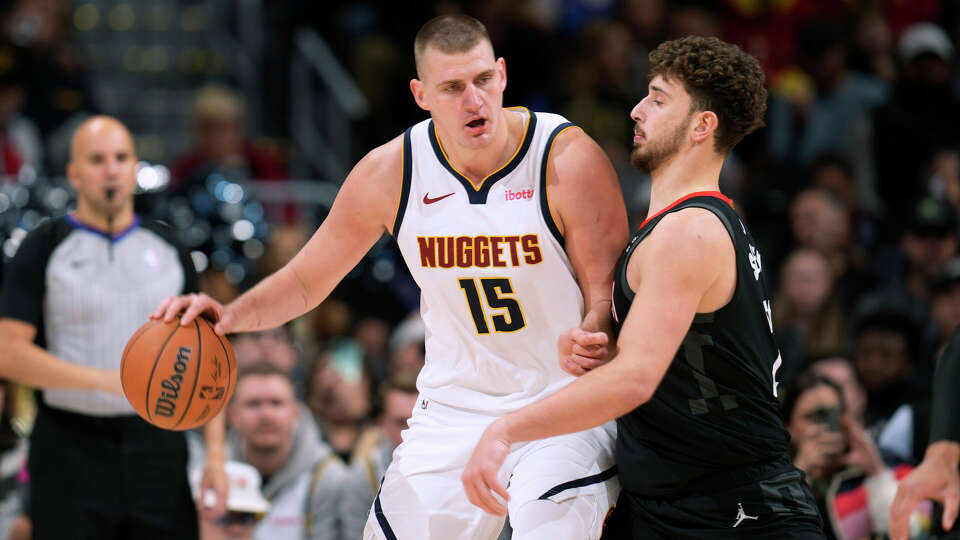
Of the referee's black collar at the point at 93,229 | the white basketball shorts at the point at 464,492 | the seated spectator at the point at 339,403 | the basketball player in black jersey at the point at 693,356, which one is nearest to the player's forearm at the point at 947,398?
the basketball player in black jersey at the point at 693,356

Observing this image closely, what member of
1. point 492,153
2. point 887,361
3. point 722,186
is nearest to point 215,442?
point 492,153

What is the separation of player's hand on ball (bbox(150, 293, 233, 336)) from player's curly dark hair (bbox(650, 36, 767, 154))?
75.6 inches

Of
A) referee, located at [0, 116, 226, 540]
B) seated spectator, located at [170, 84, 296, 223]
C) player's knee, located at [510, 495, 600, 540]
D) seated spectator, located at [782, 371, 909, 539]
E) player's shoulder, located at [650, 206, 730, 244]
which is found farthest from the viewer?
seated spectator, located at [170, 84, 296, 223]

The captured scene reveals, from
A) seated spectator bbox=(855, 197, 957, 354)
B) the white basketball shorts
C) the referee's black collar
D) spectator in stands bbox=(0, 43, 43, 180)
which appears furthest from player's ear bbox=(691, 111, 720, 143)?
spectator in stands bbox=(0, 43, 43, 180)

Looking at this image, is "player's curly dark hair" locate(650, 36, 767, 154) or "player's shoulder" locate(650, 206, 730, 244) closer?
"player's shoulder" locate(650, 206, 730, 244)

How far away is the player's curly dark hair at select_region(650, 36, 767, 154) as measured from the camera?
420 cm

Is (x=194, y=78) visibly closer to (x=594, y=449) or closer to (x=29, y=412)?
(x=29, y=412)

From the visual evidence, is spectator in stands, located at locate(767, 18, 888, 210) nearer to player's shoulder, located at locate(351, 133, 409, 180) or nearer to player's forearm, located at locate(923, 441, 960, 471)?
player's forearm, located at locate(923, 441, 960, 471)

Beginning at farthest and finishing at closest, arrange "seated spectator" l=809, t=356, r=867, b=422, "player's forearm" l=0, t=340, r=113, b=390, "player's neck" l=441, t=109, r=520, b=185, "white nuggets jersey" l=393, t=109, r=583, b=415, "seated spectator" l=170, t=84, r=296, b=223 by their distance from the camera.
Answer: "seated spectator" l=170, t=84, r=296, b=223, "seated spectator" l=809, t=356, r=867, b=422, "player's forearm" l=0, t=340, r=113, b=390, "player's neck" l=441, t=109, r=520, b=185, "white nuggets jersey" l=393, t=109, r=583, b=415

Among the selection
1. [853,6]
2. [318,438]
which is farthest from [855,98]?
[318,438]

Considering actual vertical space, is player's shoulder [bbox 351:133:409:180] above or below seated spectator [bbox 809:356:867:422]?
above

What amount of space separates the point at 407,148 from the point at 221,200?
5.03 meters

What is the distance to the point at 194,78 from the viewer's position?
12.6 meters

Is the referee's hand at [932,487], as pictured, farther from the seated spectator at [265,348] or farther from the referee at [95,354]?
the seated spectator at [265,348]
